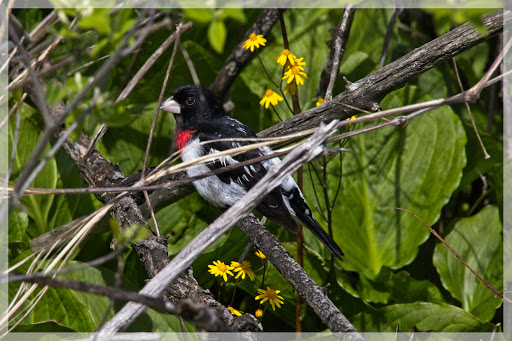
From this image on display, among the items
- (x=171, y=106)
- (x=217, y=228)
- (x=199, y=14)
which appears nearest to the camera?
(x=199, y=14)

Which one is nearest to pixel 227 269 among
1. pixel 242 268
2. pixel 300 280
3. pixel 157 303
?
pixel 242 268

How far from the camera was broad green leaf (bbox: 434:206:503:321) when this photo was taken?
Result: 115 inches

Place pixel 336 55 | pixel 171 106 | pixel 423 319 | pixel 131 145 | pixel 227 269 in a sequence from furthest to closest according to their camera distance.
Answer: pixel 131 145 → pixel 171 106 → pixel 336 55 → pixel 423 319 → pixel 227 269

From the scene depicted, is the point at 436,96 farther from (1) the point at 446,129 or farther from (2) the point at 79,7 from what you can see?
(2) the point at 79,7

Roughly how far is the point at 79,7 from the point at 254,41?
158 cm

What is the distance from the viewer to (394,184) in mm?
3154

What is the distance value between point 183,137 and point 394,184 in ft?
4.07

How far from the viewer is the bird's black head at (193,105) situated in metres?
3.07

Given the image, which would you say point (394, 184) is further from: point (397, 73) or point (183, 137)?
point (183, 137)

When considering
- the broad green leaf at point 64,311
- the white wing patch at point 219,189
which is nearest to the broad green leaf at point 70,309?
the broad green leaf at point 64,311

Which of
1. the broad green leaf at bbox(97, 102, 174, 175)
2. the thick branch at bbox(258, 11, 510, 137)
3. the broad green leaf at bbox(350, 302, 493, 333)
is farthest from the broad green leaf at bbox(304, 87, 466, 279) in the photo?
the broad green leaf at bbox(97, 102, 174, 175)

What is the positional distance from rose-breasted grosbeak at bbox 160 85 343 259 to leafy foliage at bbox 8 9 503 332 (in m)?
0.18

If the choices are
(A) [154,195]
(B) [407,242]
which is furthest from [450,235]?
(A) [154,195]

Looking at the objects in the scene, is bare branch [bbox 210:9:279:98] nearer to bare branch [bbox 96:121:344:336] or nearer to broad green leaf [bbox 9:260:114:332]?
broad green leaf [bbox 9:260:114:332]
